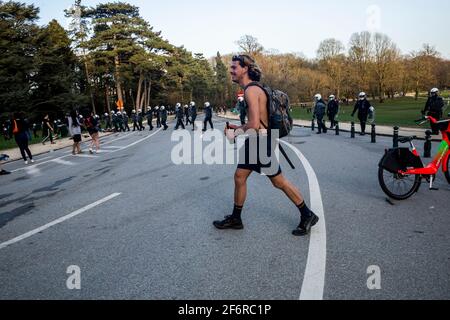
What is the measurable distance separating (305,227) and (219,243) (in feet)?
3.39

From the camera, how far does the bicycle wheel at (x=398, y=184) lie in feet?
17.3

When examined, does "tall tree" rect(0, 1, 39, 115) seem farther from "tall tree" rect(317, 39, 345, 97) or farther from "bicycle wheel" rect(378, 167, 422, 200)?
"tall tree" rect(317, 39, 345, 97)

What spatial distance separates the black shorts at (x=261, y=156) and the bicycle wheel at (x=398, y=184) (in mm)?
2287

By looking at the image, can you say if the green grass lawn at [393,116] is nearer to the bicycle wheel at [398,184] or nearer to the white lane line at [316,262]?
the bicycle wheel at [398,184]

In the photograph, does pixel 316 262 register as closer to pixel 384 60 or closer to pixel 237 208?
pixel 237 208

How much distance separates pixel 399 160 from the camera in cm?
523

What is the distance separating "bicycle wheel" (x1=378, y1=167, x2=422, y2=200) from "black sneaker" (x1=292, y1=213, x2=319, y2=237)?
1.84 metres

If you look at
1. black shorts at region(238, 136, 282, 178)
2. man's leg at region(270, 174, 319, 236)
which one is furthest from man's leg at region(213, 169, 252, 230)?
man's leg at region(270, 174, 319, 236)

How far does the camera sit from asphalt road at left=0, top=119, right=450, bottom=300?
9.66 feet

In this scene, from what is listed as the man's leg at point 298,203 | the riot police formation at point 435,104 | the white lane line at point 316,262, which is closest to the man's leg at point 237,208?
the man's leg at point 298,203

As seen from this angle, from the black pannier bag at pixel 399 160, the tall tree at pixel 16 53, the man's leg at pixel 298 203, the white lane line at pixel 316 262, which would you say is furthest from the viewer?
the tall tree at pixel 16 53

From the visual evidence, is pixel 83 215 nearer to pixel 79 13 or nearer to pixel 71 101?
pixel 71 101

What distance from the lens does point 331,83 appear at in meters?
68.2

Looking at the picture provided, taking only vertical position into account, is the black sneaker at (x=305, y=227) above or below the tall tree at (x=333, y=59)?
below
